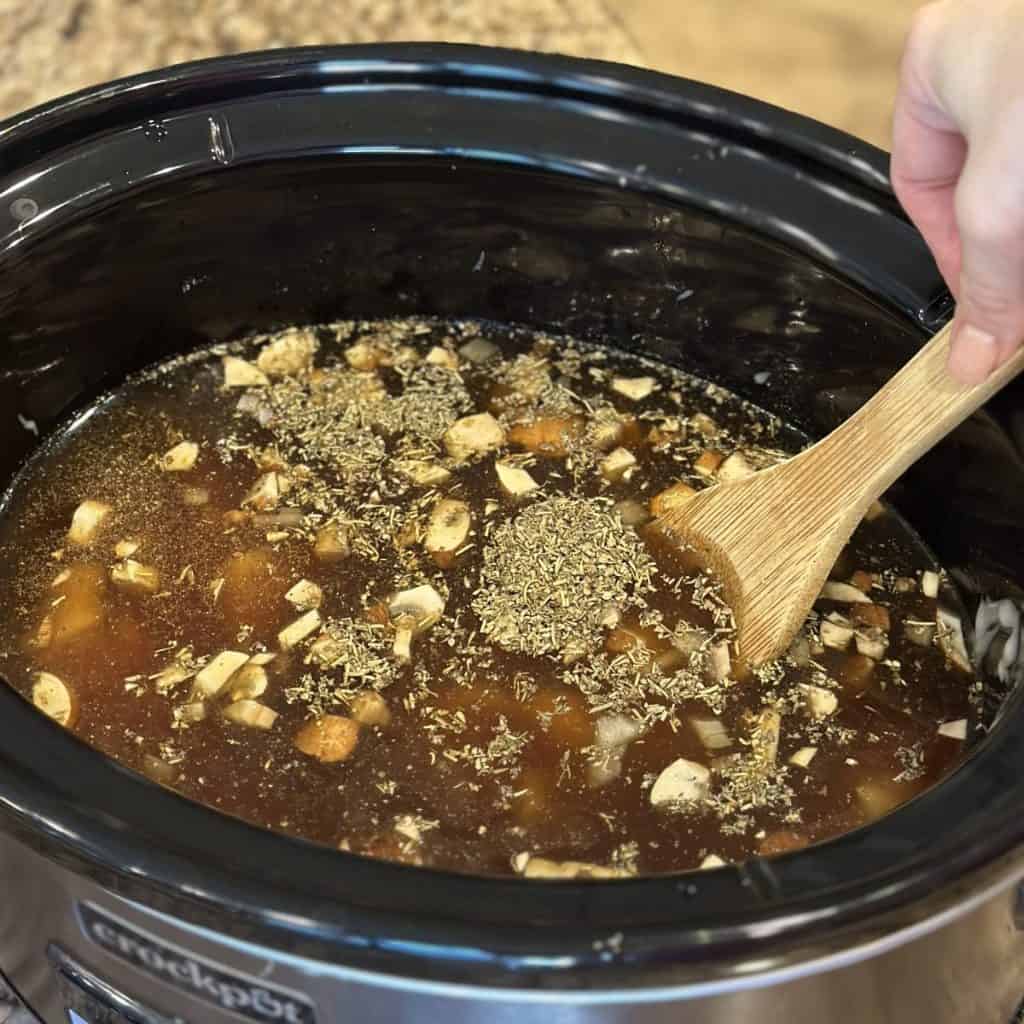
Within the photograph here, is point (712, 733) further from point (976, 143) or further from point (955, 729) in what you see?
point (976, 143)

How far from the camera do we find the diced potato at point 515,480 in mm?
1148

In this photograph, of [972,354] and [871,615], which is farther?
[871,615]

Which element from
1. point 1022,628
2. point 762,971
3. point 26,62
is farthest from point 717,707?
point 26,62

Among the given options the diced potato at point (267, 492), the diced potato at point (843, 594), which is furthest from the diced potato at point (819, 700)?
the diced potato at point (267, 492)

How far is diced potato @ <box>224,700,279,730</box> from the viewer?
3.13 ft

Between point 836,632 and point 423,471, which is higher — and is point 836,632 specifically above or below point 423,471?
below

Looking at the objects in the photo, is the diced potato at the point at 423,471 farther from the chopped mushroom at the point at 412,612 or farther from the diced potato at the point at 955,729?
the diced potato at the point at 955,729

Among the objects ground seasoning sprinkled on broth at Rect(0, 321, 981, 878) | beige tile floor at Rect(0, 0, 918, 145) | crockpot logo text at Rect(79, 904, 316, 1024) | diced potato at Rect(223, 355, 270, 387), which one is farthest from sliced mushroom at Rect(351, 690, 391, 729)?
beige tile floor at Rect(0, 0, 918, 145)

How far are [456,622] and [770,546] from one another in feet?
0.84

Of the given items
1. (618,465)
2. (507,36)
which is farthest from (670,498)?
(507,36)

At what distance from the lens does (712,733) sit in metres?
0.97

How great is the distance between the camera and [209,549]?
1.09m

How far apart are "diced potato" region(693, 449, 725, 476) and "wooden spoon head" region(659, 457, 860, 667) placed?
125 mm

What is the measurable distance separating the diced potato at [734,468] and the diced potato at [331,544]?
347mm
